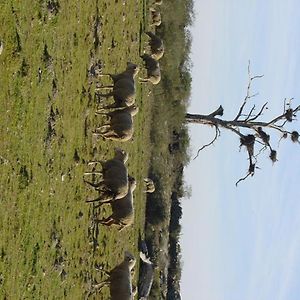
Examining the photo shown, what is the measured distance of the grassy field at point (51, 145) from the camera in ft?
48.3

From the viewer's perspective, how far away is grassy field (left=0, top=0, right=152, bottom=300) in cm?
1471

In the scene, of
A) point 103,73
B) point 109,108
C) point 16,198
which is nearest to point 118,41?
point 103,73

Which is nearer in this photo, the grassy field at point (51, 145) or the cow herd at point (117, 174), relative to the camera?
the grassy field at point (51, 145)

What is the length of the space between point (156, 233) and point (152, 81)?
291 inches

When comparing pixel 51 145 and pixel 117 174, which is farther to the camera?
pixel 117 174

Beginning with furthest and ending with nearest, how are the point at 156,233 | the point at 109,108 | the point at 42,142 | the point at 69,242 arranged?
the point at 156,233 < the point at 109,108 < the point at 69,242 < the point at 42,142

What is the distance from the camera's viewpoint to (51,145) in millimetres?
17641

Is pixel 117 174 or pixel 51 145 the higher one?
pixel 117 174

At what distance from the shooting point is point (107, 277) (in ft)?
75.8

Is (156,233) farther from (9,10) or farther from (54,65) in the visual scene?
(9,10)

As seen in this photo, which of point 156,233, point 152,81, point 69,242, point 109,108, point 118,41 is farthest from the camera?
point 156,233

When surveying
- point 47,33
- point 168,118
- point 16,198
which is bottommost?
point 16,198

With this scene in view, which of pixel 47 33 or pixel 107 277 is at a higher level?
pixel 47 33

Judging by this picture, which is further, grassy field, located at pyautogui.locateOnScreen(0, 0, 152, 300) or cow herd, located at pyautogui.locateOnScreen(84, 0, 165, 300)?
cow herd, located at pyautogui.locateOnScreen(84, 0, 165, 300)
